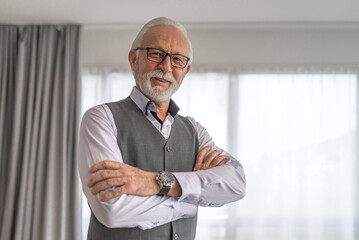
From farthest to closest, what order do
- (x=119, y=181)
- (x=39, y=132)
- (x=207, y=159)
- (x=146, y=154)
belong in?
(x=39, y=132), (x=207, y=159), (x=146, y=154), (x=119, y=181)

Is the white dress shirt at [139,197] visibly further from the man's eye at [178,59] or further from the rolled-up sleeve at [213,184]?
the man's eye at [178,59]

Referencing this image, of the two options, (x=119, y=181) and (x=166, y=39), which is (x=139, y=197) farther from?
(x=166, y=39)

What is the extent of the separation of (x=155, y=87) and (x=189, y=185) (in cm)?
39

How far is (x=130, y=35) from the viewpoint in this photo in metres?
4.00

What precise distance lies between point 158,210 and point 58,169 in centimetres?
272

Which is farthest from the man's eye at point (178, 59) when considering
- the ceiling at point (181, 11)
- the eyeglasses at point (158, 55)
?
the ceiling at point (181, 11)

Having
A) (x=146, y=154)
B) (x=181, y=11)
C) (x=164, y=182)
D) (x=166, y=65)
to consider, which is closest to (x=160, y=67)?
(x=166, y=65)

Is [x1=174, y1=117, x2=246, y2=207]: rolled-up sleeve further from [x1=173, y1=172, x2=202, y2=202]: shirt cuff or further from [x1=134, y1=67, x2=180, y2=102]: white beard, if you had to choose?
[x1=134, y1=67, x2=180, y2=102]: white beard

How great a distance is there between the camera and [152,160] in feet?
4.49

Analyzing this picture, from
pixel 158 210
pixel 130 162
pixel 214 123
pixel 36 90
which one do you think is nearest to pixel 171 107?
pixel 130 162

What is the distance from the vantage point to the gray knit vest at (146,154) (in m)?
1.30

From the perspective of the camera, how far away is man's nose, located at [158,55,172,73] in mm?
1392

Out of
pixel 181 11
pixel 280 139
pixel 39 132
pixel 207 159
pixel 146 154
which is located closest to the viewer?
pixel 146 154

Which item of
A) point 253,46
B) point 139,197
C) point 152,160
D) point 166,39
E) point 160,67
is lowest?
point 139,197
